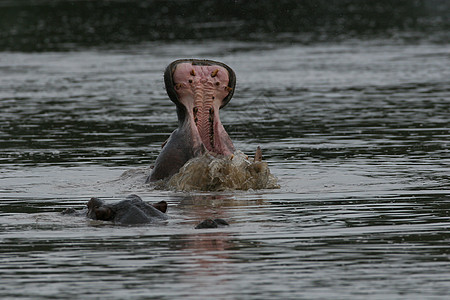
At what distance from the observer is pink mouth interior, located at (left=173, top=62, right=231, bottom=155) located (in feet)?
45.1

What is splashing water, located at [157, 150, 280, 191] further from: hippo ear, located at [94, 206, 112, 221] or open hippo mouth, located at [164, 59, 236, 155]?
hippo ear, located at [94, 206, 112, 221]

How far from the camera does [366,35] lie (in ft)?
137

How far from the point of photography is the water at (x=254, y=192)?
28.4ft

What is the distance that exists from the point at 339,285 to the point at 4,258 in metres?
2.87

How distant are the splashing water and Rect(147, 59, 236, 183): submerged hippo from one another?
32cm

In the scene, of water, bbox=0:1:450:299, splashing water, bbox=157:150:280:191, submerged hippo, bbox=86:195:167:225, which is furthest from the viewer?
splashing water, bbox=157:150:280:191

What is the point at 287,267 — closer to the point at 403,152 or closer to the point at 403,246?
the point at 403,246

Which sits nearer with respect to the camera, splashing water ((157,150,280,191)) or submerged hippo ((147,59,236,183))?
splashing water ((157,150,280,191))

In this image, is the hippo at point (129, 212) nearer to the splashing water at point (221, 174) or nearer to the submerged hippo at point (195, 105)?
the splashing water at point (221, 174)

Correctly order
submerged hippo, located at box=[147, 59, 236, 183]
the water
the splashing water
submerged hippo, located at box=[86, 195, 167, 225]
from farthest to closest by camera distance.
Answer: submerged hippo, located at box=[147, 59, 236, 183], the splashing water, submerged hippo, located at box=[86, 195, 167, 225], the water

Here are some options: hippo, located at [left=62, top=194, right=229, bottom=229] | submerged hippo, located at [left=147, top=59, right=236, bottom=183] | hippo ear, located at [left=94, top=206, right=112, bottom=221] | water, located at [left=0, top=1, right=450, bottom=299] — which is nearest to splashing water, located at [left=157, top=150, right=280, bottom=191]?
water, located at [left=0, top=1, right=450, bottom=299]

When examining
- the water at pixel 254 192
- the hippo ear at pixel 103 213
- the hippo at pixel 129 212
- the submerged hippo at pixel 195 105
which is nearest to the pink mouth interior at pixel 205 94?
the submerged hippo at pixel 195 105

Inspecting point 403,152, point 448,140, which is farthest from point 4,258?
point 448,140

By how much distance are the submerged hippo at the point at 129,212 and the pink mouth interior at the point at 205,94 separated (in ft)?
8.62
